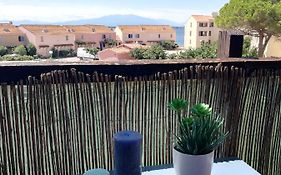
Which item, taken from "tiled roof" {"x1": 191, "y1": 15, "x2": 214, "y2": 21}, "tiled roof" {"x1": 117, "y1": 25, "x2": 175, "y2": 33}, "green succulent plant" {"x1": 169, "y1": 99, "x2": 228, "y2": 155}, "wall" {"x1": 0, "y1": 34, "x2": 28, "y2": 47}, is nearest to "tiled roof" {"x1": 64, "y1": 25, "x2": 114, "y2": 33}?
"tiled roof" {"x1": 117, "y1": 25, "x2": 175, "y2": 33}

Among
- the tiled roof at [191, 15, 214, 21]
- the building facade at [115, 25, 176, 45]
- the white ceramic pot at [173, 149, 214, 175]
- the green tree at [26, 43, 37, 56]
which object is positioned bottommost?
the green tree at [26, 43, 37, 56]

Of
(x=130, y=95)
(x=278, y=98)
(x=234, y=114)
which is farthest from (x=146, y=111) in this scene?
(x=278, y=98)

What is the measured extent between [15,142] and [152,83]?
0.79 m

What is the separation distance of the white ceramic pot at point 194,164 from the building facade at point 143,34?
3502 centimetres

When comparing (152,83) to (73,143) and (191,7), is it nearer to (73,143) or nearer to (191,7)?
(73,143)

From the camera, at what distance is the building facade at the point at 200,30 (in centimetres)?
3366

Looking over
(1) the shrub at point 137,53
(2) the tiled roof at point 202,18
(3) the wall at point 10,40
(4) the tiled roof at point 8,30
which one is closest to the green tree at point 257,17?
(1) the shrub at point 137,53

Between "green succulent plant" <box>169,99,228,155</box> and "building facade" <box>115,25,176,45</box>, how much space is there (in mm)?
35019

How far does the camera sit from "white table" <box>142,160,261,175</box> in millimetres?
1619

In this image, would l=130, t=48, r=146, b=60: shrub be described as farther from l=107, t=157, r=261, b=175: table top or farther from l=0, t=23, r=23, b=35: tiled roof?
l=0, t=23, r=23, b=35: tiled roof

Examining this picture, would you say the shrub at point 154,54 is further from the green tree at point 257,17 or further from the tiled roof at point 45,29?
the tiled roof at point 45,29

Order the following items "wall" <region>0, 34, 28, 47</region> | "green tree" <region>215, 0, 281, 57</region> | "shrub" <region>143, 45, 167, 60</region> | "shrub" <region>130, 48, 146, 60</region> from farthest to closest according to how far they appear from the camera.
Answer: "wall" <region>0, 34, 28, 47</region> < "shrub" <region>143, 45, 167, 60</region> < "shrub" <region>130, 48, 146, 60</region> < "green tree" <region>215, 0, 281, 57</region>

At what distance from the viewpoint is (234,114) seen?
78.7 inches

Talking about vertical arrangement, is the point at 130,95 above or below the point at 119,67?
below
